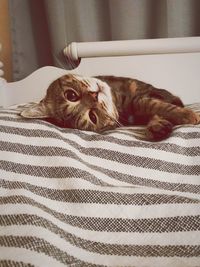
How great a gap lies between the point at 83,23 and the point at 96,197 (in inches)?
34.4

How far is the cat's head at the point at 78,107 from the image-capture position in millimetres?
869

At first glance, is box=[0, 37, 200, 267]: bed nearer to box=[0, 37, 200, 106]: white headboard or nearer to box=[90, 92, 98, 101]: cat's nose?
box=[90, 92, 98, 101]: cat's nose

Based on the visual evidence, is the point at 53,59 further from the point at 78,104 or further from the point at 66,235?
the point at 66,235

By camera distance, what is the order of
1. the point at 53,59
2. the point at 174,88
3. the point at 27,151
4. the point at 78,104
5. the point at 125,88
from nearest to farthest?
the point at 27,151 < the point at 78,104 < the point at 125,88 < the point at 174,88 < the point at 53,59

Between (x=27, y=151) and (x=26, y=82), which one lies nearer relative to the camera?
(x=27, y=151)

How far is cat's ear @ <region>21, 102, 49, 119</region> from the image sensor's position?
83 cm

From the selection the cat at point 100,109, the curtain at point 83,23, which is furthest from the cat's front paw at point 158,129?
the curtain at point 83,23

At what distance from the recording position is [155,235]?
1.64ft

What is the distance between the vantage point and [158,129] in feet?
2.64

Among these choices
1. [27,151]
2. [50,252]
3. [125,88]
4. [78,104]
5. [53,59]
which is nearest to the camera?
[50,252]

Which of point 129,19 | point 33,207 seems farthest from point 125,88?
point 33,207

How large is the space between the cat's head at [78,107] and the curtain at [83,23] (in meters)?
0.41

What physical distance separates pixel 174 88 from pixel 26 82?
51 centimetres

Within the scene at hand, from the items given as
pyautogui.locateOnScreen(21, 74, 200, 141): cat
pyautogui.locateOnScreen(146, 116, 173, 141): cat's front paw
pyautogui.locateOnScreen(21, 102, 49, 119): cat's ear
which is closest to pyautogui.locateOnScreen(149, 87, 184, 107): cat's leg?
pyautogui.locateOnScreen(21, 74, 200, 141): cat
